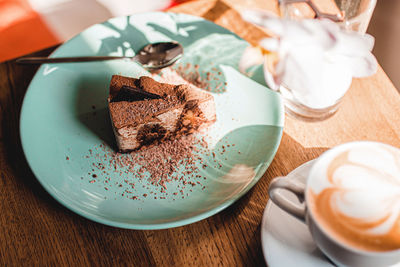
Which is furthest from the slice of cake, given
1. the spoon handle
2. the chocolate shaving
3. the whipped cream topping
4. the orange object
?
the orange object

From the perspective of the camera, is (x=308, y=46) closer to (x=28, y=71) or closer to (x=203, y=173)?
(x=203, y=173)

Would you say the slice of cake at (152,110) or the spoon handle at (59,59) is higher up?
the spoon handle at (59,59)

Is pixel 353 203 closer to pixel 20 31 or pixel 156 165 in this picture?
pixel 156 165

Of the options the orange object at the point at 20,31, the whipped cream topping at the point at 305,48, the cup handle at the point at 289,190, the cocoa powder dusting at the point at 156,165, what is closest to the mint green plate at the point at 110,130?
the cocoa powder dusting at the point at 156,165

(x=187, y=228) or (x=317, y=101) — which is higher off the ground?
(x=317, y=101)

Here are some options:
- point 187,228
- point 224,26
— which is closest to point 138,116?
point 187,228

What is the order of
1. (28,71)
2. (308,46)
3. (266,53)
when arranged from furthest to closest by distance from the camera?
(28,71) < (266,53) < (308,46)

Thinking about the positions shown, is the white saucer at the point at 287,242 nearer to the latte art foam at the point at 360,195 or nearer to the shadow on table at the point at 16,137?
the latte art foam at the point at 360,195

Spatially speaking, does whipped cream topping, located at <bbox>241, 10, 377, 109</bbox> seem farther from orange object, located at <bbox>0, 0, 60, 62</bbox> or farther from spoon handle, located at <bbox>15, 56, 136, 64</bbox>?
orange object, located at <bbox>0, 0, 60, 62</bbox>
